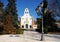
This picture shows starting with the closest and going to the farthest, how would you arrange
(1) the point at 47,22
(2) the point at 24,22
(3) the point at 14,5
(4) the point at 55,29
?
(4) the point at 55,29 < (1) the point at 47,22 < (3) the point at 14,5 < (2) the point at 24,22

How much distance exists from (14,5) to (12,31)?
25.4m

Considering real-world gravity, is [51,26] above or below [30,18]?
below

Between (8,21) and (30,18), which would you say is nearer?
(8,21)

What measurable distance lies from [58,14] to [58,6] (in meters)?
2.45

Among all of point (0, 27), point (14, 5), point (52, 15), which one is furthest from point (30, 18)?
point (0, 27)

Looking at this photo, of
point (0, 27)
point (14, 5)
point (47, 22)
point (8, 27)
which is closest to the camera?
point (8, 27)

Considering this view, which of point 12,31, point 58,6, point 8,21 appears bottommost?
point 12,31

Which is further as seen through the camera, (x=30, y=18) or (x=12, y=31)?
(x=30, y=18)

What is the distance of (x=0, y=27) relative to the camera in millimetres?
40594

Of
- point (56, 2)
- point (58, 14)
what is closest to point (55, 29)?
point (58, 14)

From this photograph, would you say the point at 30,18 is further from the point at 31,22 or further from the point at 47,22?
the point at 47,22

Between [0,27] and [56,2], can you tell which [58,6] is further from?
[0,27]

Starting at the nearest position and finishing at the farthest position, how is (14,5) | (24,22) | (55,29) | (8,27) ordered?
(8,27) → (55,29) → (14,5) → (24,22)

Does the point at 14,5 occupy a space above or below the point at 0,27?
above
